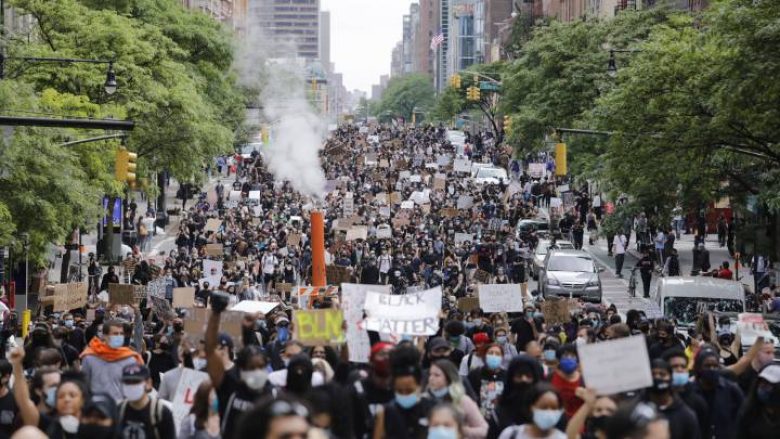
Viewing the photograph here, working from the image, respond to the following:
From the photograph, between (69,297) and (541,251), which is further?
(541,251)

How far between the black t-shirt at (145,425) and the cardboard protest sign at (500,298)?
11.6 m

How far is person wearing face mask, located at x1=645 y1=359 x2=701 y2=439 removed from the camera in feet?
33.2

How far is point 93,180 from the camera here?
141ft

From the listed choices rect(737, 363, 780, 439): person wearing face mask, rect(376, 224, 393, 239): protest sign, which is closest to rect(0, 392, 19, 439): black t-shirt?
rect(737, 363, 780, 439): person wearing face mask

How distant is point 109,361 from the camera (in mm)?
12461

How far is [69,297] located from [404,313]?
48.2 feet

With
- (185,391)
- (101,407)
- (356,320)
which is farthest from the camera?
(356,320)

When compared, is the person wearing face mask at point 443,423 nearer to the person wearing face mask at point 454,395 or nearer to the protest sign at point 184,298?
the person wearing face mask at point 454,395

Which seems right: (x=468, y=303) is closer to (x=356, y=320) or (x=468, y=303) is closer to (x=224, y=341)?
(x=356, y=320)

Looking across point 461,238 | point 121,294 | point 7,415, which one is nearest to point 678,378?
point 7,415

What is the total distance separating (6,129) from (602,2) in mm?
65552

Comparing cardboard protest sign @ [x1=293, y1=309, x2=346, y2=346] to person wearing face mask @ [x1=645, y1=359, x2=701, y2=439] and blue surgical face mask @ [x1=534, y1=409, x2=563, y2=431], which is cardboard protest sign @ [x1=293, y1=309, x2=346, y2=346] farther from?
blue surgical face mask @ [x1=534, y1=409, x2=563, y2=431]

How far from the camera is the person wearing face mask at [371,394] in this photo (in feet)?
34.8

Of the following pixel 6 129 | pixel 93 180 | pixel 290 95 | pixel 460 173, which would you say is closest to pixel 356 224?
pixel 93 180
